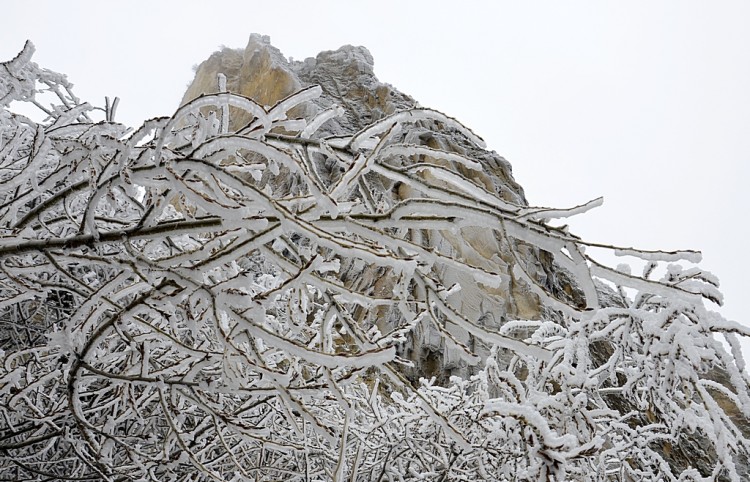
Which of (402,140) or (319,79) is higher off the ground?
(319,79)

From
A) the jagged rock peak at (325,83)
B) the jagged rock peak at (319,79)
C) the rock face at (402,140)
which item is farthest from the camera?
the jagged rock peak at (319,79)

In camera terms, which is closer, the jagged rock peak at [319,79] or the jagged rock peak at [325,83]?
the jagged rock peak at [325,83]

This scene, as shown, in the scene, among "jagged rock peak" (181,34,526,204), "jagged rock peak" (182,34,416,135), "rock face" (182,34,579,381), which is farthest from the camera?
"jagged rock peak" (182,34,416,135)

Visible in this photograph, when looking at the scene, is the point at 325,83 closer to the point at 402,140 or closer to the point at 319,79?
the point at 319,79

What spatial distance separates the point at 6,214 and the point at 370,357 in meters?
0.94

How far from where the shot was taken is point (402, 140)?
806 cm

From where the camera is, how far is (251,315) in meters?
0.95

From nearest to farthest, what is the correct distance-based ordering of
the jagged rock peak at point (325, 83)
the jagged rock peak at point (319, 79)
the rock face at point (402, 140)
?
the rock face at point (402, 140)
the jagged rock peak at point (325, 83)
the jagged rock peak at point (319, 79)

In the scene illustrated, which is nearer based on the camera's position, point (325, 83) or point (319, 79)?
point (325, 83)

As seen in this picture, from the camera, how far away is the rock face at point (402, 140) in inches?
257

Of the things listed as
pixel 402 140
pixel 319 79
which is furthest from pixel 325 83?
pixel 402 140

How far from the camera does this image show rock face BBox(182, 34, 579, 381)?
6.53 m

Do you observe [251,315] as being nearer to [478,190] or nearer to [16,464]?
[478,190]

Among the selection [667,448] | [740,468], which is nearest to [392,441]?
[667,448]
